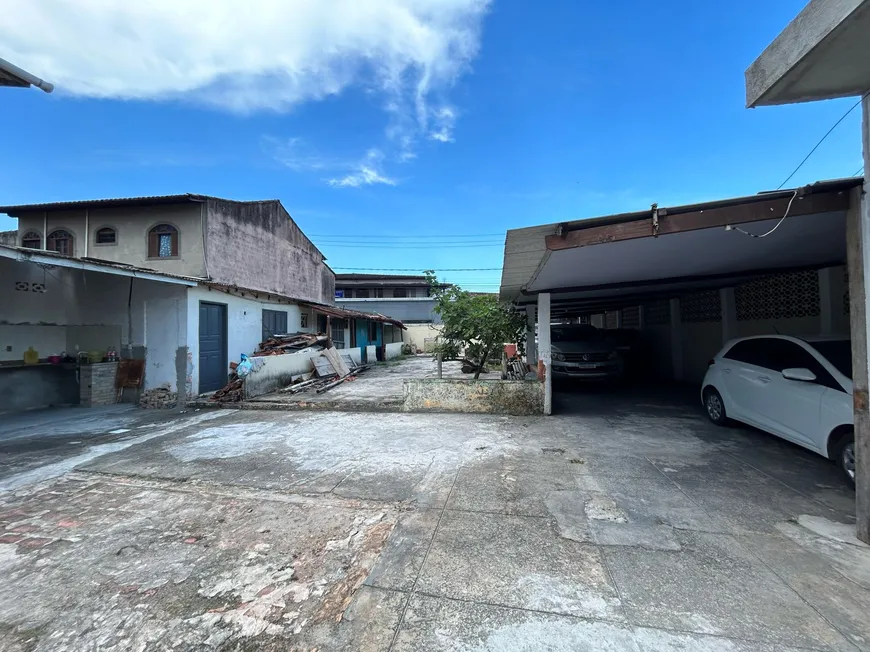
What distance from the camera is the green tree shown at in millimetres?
7453

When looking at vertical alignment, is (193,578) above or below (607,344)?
below

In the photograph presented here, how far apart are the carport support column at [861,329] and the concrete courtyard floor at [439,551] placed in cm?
35

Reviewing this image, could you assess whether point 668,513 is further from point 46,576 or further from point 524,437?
point 46,576

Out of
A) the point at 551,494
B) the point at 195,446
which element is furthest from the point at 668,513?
the point at 195,446

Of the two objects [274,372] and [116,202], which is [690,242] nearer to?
[274,372]

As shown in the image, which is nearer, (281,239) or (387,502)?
(387,502)

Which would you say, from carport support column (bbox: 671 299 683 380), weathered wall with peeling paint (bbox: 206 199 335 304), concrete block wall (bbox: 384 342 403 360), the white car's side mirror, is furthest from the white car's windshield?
concrete block wall (bbox: 384 342 403 360)

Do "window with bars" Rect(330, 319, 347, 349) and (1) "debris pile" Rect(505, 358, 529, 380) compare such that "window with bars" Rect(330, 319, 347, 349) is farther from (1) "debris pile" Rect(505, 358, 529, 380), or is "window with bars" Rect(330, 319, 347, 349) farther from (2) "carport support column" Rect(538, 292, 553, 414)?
(2) "carport support column" Rect(538, 292, 553, 414)

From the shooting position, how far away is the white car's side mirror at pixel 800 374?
4.04 meters

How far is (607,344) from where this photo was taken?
32.6 ft

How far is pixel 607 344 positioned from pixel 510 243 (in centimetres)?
649

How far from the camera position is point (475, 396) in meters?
7.36

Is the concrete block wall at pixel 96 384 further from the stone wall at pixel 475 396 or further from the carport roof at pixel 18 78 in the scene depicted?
the stone wall at pixel 475 396

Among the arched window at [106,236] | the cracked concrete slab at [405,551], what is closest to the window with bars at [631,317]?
the cracked concrete slab at [405,551]
